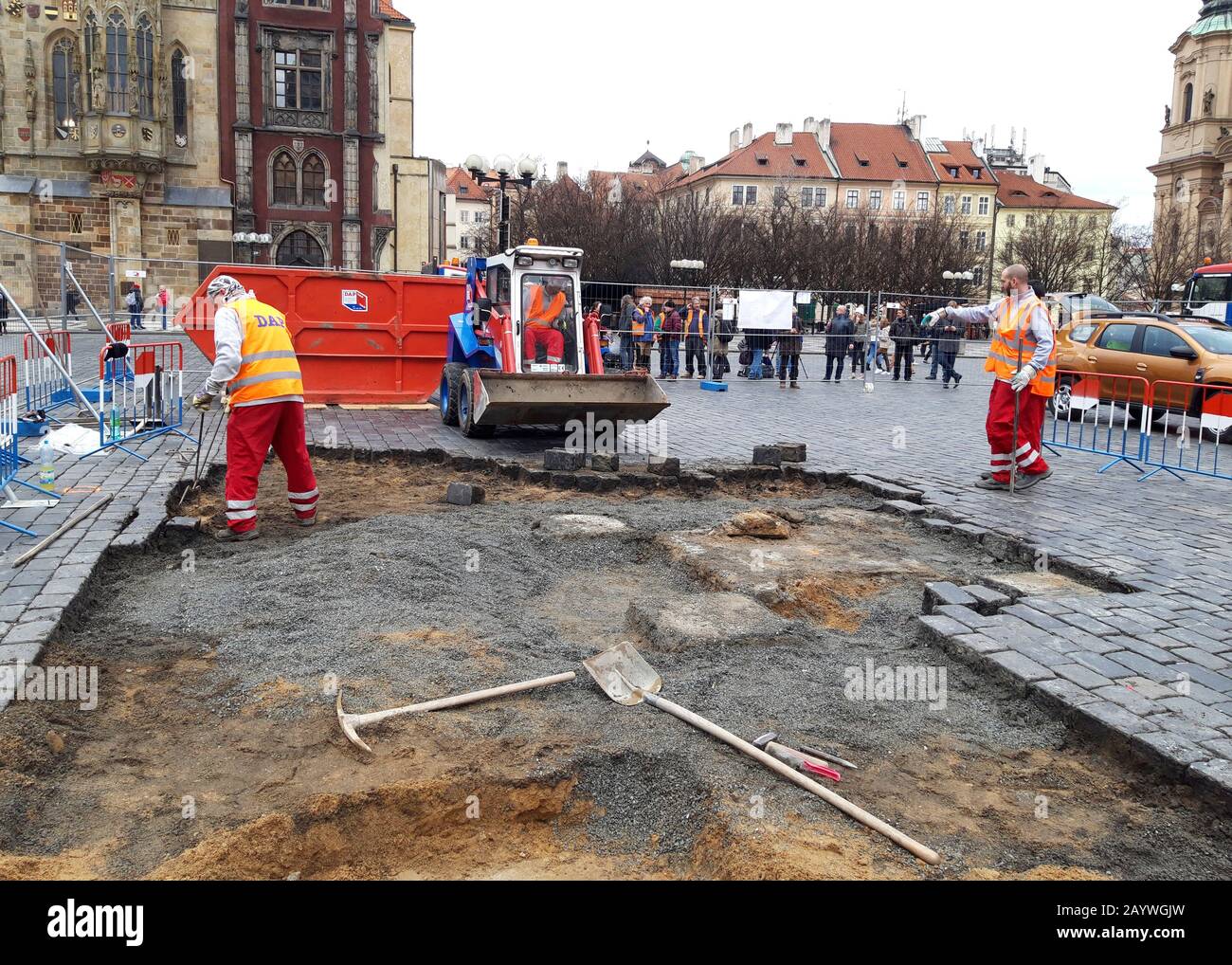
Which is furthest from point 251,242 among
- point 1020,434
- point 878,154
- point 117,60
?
point 878,154

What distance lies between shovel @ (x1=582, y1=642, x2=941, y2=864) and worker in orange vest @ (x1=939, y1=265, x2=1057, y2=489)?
6.15 m

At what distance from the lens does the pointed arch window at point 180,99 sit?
39500 millimetres

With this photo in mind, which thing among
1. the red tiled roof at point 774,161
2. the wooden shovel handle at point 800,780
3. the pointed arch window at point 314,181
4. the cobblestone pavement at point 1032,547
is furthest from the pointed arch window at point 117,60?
the red tiled roof at point 774,161

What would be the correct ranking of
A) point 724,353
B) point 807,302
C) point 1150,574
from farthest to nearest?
point 807,302, point 724,353, point 1150,574

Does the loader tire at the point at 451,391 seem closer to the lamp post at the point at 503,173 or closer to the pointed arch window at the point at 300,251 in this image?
the lamp post at the point at 503,173

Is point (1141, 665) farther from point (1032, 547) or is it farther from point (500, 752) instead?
point (500, 752)

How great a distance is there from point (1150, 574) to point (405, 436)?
8.21 m

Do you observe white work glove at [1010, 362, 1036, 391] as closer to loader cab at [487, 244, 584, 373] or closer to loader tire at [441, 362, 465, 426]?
loader cab at [487, 244, 584, 373]

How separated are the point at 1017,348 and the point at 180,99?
3878cm

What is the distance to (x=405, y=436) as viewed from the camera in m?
12.2

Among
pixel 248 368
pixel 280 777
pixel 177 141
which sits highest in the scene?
pixel 177 141
